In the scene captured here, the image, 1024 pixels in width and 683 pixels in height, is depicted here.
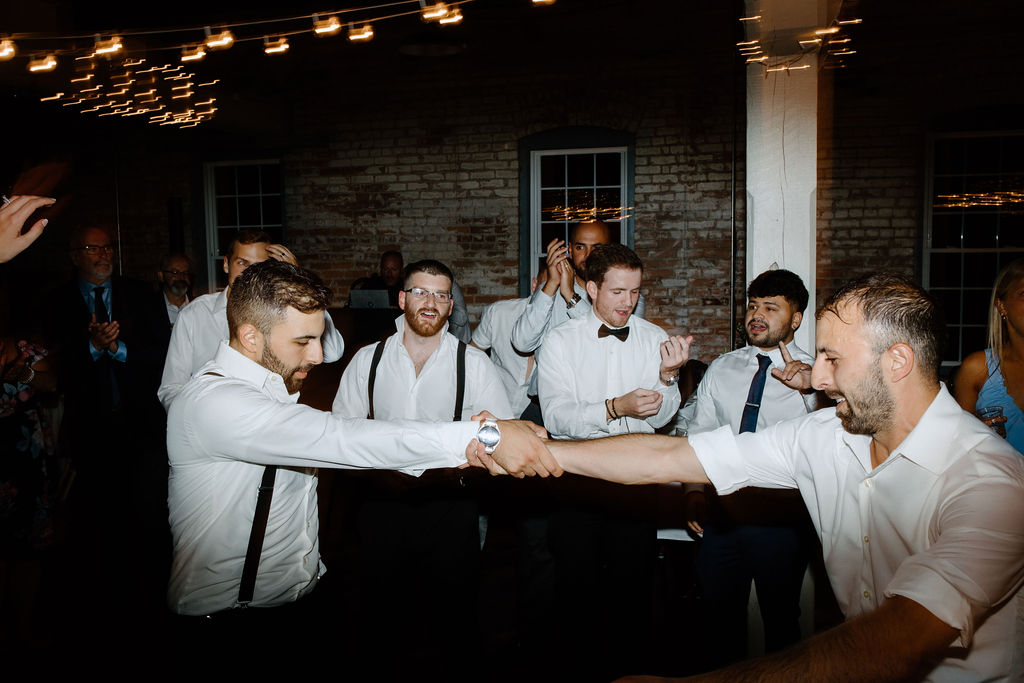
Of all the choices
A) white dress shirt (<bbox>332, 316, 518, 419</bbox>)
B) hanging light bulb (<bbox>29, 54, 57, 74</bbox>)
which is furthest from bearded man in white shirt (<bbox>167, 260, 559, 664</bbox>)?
hanging light bulb (<bbox>29, 54, 57, 74</bbox>)

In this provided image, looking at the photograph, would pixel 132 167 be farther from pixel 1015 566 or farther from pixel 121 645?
pixel 1015 566

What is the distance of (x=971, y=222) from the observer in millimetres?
6898

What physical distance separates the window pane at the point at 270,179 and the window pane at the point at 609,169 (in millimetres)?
4093

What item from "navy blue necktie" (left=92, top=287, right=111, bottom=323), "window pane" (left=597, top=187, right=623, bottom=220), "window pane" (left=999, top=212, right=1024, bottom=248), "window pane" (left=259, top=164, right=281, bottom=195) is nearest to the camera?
"navy blue necktie" (left=92, top=287, right=111, bottom=323)

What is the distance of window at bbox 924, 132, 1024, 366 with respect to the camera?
6.73 metres

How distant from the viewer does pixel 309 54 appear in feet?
26.5

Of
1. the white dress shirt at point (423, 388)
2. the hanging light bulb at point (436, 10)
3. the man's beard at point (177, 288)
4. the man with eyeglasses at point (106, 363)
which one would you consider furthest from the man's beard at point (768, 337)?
the man's beard at point (177, 288)

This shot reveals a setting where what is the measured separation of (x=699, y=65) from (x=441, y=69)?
2871mm

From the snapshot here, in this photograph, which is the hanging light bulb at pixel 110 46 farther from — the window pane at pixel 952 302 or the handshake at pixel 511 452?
the window pane at pixel 952 302

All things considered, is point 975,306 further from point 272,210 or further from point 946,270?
point 272,210

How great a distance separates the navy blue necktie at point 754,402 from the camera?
10.1 ft

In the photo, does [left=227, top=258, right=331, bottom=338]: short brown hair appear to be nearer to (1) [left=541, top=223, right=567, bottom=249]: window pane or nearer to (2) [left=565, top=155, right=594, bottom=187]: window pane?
(1) [left=541, top=223, right=567, bottom=249]: window pane

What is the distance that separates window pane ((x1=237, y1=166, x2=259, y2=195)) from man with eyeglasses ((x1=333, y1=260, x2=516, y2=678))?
6.30m

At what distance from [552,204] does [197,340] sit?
4.91m
